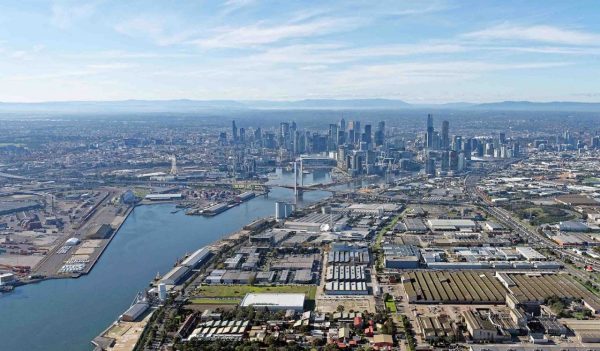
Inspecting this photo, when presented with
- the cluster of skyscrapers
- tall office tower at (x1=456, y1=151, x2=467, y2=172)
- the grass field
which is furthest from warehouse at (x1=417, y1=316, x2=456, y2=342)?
tall office tower at (x1=456, y1=151, x2=467, y2=172)

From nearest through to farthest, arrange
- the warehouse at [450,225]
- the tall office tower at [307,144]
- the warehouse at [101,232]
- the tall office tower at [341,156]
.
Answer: the warehouse at [101,232]
the warehouse at [450,225]
the tall office tower at [341,156]
the tall office tower at [307,144]

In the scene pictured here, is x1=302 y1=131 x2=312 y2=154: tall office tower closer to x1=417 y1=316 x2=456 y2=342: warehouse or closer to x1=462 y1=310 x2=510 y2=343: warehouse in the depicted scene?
x1=417 y1=316 x2=456 y2=342: warehouse

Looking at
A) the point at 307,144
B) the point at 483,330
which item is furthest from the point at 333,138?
the point at 483,330

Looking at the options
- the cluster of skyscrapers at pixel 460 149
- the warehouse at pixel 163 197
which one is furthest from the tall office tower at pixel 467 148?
the warehouse at pixel 163 197

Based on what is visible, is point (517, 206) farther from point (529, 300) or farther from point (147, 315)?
point (147, 315)

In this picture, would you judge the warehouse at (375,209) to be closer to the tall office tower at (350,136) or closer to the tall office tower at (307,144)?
the tall office tower at (307,144)

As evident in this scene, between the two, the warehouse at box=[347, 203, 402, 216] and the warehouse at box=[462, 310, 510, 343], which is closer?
the warehouse at box=[462, 310, 510, 343]
